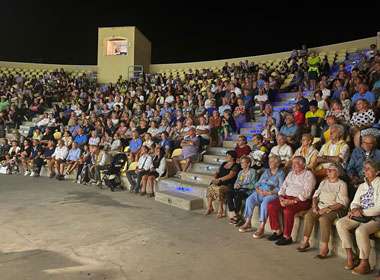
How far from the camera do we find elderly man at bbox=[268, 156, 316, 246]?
5.39m

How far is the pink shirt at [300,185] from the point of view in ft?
18.0

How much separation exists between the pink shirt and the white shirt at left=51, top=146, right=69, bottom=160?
7.86 meters

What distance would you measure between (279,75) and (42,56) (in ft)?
55.9

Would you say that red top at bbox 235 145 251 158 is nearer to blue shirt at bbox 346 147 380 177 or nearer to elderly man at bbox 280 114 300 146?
elderly man at bbox 280 114 300 146

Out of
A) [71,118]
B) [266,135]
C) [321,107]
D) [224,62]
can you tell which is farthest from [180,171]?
[224,62]

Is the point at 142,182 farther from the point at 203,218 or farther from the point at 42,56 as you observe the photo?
the point at 42,56

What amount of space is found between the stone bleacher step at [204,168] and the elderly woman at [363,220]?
4310mm

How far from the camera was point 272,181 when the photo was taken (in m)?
6.05

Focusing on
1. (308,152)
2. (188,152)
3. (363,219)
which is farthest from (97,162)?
(363,219)

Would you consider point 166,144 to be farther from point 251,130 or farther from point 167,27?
point 167,27

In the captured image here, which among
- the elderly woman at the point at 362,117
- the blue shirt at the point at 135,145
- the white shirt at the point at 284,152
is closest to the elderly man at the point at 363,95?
the elderly woman at the point at 362,117

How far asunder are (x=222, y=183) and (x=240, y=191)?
1.89ft

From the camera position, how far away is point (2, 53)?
23906 mm

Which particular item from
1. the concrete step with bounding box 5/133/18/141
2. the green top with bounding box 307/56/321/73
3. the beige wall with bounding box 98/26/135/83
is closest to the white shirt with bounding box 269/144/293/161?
the green top with bounding box 307/56/321/73
